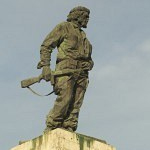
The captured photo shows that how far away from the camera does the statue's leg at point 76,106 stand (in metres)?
13.1

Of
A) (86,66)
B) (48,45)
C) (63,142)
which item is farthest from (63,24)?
(63,142)

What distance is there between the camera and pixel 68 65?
13.4m

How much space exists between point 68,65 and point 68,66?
0.03m

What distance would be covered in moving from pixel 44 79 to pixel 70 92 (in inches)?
26.0

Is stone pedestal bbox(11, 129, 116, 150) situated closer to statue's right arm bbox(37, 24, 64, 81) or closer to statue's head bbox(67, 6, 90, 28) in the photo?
statue's right arm bbox(37, 24, 64, 81)

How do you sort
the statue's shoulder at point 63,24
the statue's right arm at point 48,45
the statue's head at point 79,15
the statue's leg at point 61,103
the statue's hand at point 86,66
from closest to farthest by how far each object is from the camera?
1. the statue's leg at point 61,103
2. the statue's right arm at point 48,45
3. the statue's hand at point 86,66
4. the statue's shoulder at point 63,24
5. the statue's head at point 79,15

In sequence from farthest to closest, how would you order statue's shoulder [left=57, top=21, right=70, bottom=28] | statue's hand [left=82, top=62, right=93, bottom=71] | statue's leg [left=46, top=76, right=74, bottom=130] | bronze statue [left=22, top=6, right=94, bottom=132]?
statue's shoulder [left=57, top=21, right=70, bottom=28] < statue's hand [left=82, top=62, right=93, bottom=71] < bronze statue [left=22, top=6, right=94, bottom=132] < statue's leg [left=46, top=76, right=74, bottom=130]

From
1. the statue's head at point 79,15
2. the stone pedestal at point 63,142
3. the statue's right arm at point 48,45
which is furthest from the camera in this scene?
the statue's head at point 79,15

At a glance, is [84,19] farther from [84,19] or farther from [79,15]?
[79,15]

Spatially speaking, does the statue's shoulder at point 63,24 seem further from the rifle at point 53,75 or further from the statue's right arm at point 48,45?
the rifle at point 53,75

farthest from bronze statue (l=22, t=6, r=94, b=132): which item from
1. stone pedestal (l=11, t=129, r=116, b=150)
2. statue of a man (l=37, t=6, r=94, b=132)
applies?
stone pedestal (l=11, t=129, r=116, b=150)

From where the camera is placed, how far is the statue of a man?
515 inches

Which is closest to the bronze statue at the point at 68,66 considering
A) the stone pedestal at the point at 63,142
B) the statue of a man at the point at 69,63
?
the statue of a man at the point at 69,63

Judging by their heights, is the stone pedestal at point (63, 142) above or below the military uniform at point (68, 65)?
below
